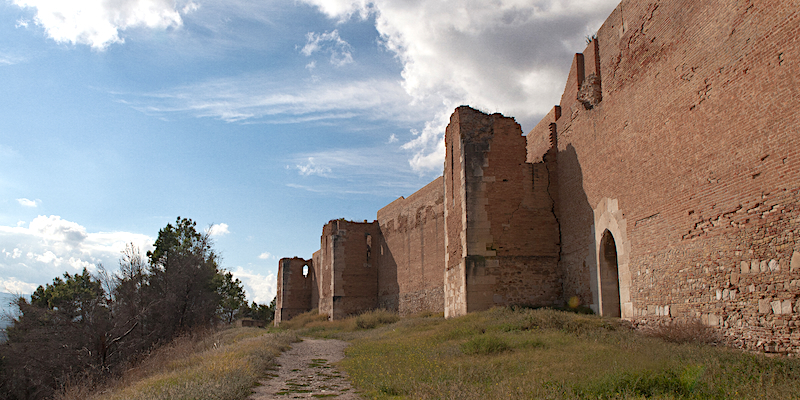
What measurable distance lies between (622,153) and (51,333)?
1787 centimetres

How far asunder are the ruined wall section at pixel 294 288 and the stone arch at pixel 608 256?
85.3 ft

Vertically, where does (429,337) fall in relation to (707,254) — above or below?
below

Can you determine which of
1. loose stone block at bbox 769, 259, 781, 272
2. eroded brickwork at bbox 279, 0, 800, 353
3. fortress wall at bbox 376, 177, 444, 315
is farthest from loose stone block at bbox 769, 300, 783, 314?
fortress wall at bbox 376, 177, 444, 315

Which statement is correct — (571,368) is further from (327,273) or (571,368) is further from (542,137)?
(327,273)

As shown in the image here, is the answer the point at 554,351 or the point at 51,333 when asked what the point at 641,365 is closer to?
the point at 554,351

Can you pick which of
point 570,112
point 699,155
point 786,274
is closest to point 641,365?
point 786,274

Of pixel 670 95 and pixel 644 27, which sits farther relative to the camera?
pixel 644 27

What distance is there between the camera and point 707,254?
330 inches

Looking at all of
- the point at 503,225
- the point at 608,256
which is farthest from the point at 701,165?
the point at 503,225

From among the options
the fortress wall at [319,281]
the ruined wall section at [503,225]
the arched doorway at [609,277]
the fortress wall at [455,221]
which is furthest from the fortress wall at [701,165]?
the fortress wall at [319,281]

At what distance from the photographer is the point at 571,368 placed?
6121mm

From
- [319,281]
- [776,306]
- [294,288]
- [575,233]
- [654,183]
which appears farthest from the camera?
[294,288]

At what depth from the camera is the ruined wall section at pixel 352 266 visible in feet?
88.6

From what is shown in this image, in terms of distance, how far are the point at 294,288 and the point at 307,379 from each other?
1146 inches
